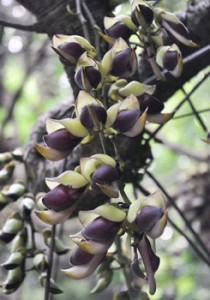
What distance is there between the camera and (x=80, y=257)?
468mm

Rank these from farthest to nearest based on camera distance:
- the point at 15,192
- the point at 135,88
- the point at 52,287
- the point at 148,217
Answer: the point at 15,192 < the point at 52,287 < the point at 135,88 < the point at 148,217

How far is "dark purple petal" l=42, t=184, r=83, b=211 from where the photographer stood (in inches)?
19.2

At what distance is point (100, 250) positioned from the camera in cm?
45

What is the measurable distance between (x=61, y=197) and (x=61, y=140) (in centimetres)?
6

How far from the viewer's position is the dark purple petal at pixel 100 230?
0.45m

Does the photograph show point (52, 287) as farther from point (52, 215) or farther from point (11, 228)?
point (52, 215)

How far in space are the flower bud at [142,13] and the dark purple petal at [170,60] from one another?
0.14 feet

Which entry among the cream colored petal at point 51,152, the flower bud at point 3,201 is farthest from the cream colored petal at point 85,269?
the flower bud at point 3,201

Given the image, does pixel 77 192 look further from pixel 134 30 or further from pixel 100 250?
pixel 134 30

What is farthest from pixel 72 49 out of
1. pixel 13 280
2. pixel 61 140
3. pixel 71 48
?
pixel 13 280

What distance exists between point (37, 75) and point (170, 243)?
42.6 inches

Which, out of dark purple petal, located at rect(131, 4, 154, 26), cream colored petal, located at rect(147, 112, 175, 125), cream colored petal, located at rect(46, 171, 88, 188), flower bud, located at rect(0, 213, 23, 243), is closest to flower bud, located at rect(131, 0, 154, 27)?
dark purple petal, located at rect(131, 4, 154, 26)

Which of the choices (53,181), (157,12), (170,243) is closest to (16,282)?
(53,181)

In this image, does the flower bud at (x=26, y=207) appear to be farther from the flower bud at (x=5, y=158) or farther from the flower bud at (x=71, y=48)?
the flower bud at (x=71, y=48)
